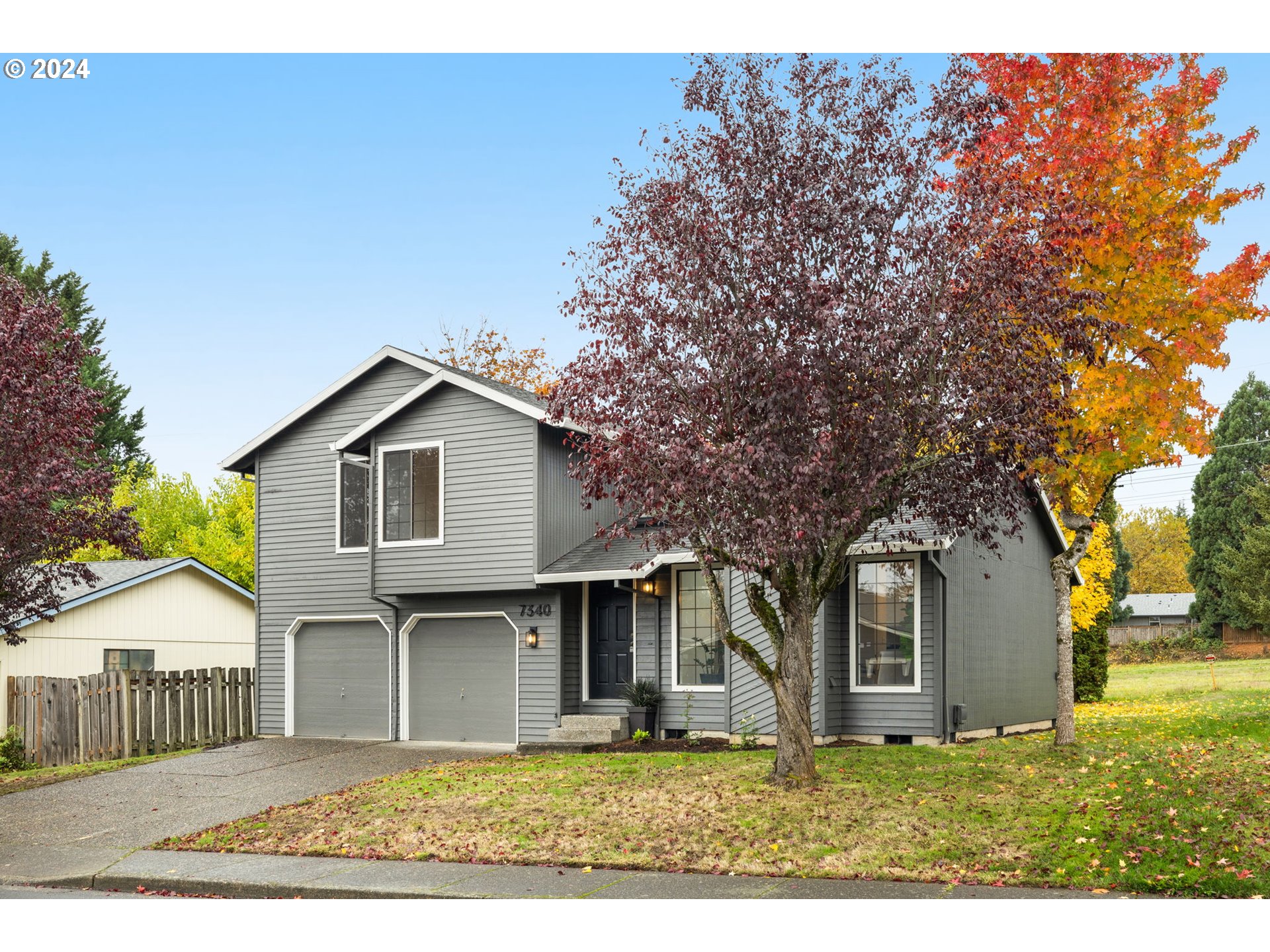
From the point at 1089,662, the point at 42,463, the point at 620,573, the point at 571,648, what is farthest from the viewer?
the point at 1089,662

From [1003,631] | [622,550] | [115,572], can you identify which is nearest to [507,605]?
[622,550]

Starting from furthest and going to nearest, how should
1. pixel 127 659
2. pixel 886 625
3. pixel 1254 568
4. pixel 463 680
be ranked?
pixel 1254 568
pixel 127 659
pixel 463 680
pixel 886 625

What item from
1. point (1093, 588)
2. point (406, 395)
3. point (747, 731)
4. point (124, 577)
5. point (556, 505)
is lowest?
point (747, 731)

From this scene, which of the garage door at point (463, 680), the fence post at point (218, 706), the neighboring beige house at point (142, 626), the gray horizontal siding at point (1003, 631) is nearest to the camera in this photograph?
the gray horizontal siding at point (1003, 631)

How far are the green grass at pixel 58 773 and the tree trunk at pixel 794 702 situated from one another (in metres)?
10.6

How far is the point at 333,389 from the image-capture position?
2050 centimetres

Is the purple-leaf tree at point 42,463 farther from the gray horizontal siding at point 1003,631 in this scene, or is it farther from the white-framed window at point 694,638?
the gray horizontal siding at point 1003,631

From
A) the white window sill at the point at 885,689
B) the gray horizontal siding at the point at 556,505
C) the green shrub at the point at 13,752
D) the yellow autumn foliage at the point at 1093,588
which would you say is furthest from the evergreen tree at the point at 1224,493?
the green shrub at the point at 13,752

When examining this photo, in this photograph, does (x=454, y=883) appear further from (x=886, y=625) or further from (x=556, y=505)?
(x=556, y=505)

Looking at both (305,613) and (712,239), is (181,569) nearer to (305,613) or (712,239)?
(305,613)

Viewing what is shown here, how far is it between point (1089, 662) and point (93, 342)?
3766 centimetres

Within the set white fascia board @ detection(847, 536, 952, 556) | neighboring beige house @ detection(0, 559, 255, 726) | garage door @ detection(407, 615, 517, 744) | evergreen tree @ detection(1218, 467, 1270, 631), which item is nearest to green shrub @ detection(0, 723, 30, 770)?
neighboring beige house @ detection(0, 559, 255, 726)

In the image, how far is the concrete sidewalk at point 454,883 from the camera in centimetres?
845

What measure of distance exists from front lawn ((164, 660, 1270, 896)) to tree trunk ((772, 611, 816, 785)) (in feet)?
0.97
